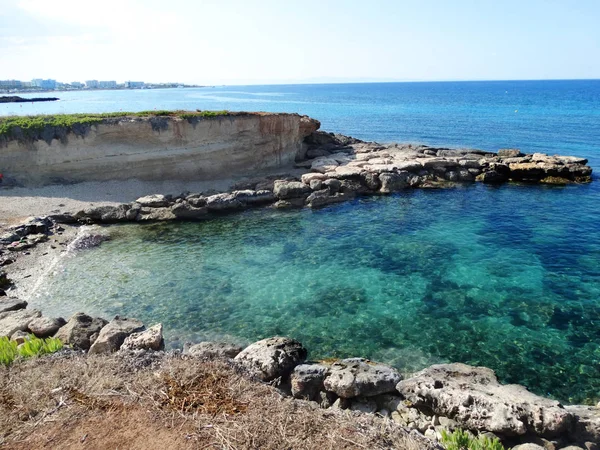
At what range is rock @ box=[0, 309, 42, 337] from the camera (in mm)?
13334

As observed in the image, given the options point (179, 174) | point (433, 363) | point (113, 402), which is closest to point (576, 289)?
point (433, 363)

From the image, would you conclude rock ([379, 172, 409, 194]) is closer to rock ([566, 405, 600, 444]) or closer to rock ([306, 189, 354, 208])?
rock ([306, 189, 354, 208])

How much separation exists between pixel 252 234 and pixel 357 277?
7794 mm

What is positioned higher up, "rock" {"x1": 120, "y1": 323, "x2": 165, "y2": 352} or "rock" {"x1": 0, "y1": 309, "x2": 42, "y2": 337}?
"rock" {"x1": 120, "y1": 323, "x2": 165, "y2": 352}

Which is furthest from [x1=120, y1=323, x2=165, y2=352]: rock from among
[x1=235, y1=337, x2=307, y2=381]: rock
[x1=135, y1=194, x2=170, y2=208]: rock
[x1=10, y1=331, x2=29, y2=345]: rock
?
[x1=135, y1=194, x2=170, y2=208]: rock

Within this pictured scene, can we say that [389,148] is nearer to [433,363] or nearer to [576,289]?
[576,289]

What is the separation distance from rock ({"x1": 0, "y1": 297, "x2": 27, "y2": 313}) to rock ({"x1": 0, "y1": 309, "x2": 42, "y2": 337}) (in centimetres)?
55

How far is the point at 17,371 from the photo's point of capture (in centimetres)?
930

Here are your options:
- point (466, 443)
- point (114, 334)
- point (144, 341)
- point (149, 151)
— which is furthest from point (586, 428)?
point (149, 151)

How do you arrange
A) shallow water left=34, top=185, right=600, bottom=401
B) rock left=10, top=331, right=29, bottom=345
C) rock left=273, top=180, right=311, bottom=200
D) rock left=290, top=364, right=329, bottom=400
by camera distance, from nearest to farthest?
rock left=290, top=364, right=329, bottom=400, rock left=10, top=331, right=29, bottom=345, shallow water left=34, top=185, right=600, bottom=401, rock left=273, top=180, right=311, bottom=200

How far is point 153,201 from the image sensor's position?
26781 mm

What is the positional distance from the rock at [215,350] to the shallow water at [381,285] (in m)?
1.55

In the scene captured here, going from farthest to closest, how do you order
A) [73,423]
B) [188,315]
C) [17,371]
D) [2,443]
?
[188,315] < [17,371] < [73,423] < [2,443]

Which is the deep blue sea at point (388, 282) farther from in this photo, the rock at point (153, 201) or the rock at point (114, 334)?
the rock at point (153, 201)
